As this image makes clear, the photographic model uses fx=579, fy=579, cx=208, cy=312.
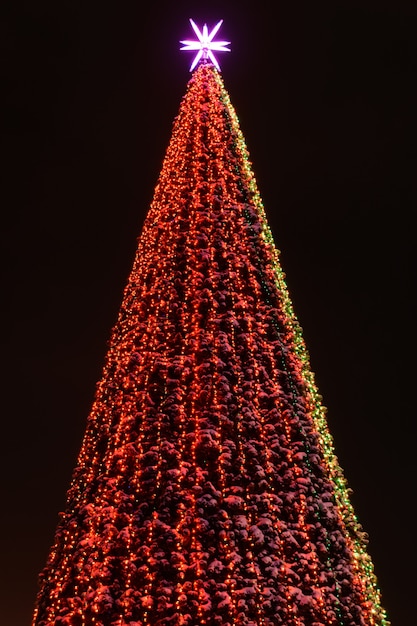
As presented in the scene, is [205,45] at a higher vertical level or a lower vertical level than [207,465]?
higher

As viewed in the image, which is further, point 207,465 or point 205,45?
point 205,45

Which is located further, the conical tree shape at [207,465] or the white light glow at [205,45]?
the white light glow at [205,45]

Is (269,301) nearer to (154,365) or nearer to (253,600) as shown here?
(154,365)

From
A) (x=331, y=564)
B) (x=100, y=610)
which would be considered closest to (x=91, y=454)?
(x=100, y=610)

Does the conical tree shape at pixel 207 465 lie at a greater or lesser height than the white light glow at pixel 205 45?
lesser

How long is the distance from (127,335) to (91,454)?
4.40 ft

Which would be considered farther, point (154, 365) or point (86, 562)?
point (154, 365)

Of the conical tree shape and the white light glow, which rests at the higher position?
the white light glow

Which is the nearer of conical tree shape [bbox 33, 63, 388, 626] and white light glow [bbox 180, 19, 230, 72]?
conical tree shape [bbox 33, 63, 388, 626]

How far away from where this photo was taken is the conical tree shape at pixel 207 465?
5184 mm

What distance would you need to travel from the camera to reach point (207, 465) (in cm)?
568

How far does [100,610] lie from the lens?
499cm

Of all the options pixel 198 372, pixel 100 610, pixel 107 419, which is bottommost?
pixel 100 610

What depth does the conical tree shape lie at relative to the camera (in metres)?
5.18
